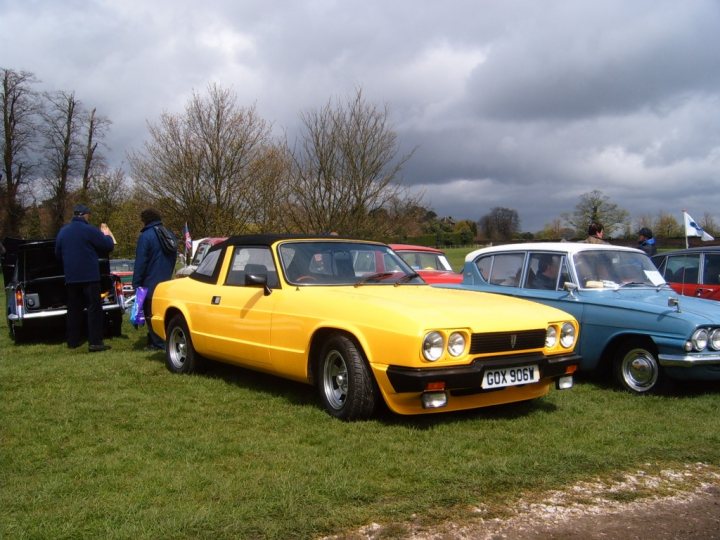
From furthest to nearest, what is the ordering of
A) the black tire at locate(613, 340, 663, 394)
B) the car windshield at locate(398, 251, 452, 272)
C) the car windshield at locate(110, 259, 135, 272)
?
the car windshield at locate(110, 259, 135, 272)
the car windshield at locate(398, 251, 452, 272)
the black tire at locate(613, 340, 663, 394)

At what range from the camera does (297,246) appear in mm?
6266

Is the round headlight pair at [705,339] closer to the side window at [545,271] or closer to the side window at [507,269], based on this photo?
the side window at [545,271]

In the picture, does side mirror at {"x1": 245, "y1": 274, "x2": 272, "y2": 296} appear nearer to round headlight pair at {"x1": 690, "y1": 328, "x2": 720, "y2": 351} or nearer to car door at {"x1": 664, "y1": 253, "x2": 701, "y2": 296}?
round headlight pair at {"x1": 690, "y1": 328, "x2": 720, "y2": 351}

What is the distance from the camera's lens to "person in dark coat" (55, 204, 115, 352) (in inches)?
346

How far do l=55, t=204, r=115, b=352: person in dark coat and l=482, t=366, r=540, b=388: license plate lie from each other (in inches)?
242

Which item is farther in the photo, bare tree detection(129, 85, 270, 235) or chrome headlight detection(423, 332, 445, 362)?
bare tree detection(129, 85, 270, 235)

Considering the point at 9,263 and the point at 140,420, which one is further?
the point at 9,263

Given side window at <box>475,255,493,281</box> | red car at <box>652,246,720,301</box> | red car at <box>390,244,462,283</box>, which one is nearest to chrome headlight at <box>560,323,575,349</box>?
side window at <box>475,255,493,281</box>

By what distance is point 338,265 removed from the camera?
6195 millimetres

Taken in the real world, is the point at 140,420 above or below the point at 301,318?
below

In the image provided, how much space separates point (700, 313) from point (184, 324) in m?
5.41

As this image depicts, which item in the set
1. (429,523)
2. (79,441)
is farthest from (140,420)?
(429,523)

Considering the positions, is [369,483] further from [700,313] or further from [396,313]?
[700,313]

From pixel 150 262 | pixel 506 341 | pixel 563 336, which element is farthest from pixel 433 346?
pixel 150 262
